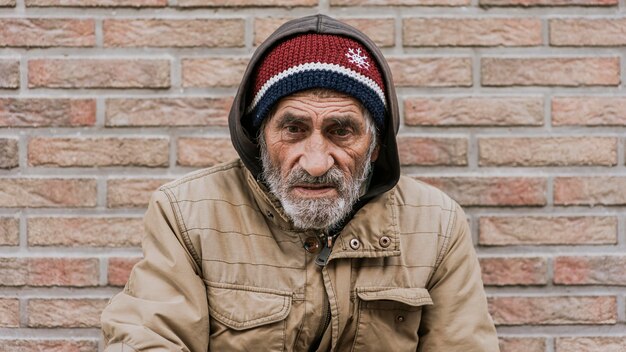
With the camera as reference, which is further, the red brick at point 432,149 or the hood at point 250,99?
the red brick at point 432,149

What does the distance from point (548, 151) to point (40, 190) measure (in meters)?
1.73

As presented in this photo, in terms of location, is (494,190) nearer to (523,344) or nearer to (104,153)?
(523,344)

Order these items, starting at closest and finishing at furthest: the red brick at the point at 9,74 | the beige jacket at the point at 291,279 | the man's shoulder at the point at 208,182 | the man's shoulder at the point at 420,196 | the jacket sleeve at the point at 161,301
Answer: the jacket sleeve at the point at 161,301
the beige jacket at the point at 291,279
the man's shoulder at the point at 208,182
the man's shoulder at the point at 420,196
the red brick at the point at 9,74

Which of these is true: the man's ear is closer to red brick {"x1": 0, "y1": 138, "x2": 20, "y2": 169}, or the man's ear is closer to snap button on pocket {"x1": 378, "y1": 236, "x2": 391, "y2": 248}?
snap button on pocket {"x1": 378, "y1": 236, "x2": 391, "y2": 248}

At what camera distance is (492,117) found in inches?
107

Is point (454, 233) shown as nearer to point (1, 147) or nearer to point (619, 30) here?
point (619, 30)

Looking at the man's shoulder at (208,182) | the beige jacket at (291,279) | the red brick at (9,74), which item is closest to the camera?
the beige jacket at (291,279)

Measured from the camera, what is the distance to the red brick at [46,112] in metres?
2.69

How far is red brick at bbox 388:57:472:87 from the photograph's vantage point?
8.84 feet

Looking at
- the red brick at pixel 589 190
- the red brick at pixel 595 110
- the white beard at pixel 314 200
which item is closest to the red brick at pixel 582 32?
the red brick at pixel 595 110

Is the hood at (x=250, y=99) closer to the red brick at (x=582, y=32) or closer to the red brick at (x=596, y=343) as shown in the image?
the red brick at (x=582, y=32)

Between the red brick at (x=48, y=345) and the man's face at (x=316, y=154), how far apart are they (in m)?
0.93

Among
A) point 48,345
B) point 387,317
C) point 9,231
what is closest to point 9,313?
→ point 48,345

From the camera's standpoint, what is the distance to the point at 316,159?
2254mm
